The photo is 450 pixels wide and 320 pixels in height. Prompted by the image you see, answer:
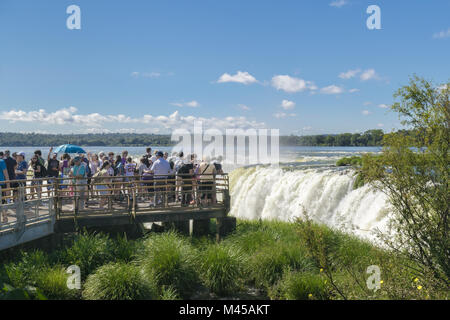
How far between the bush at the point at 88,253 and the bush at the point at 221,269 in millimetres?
2681

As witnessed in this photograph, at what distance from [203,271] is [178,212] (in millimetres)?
3104

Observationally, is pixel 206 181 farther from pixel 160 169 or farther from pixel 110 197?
pixel 110 197

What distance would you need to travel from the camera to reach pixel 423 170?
304 inches

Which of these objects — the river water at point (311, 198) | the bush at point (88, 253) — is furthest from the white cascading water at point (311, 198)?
the bush at point (88, 253)

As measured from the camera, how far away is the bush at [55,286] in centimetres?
889

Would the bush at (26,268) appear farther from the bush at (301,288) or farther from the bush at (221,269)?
the bush at (301,288)

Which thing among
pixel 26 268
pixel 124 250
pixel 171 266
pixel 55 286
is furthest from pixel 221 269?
pixel 26 268

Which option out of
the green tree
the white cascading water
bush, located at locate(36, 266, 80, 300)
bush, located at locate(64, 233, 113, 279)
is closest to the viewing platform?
bush, located at locate(64, 233, 113, 279)

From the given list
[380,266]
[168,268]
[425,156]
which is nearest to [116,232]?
[168,268]

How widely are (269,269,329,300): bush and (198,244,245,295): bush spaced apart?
112 cm

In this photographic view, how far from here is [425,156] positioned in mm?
7684

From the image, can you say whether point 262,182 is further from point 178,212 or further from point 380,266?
point 380,266

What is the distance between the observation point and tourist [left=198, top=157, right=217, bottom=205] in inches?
537

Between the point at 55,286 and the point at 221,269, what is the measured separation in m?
4.07
